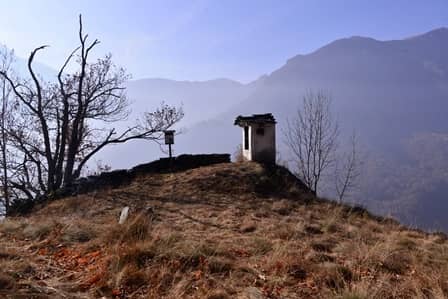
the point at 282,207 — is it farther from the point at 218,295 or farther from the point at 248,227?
the point at 218,295

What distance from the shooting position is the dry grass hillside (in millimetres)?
3490

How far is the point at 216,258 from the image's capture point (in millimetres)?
4285

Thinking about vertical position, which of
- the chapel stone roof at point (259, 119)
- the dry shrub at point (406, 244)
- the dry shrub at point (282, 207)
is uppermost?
the chapel stone roof at point (259, 119)

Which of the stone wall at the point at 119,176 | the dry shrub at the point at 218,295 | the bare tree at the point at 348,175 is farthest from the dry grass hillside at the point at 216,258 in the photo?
the bare tree at the point at 348,175

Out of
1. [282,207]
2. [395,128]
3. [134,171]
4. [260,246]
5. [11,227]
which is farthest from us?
[395,128]

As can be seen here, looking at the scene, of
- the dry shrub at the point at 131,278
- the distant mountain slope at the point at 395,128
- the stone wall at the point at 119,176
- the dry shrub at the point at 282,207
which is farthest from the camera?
the distant mountain slope at the point at 395,128

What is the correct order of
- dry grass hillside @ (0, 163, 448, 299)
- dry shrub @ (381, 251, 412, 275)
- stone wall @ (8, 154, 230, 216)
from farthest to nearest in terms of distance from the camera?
stone wall @ (8, 154, 230, 216) < dry shrub @ (381, 251, 412, 275) < dry grass hillside @ (0, 163, 448, 299)

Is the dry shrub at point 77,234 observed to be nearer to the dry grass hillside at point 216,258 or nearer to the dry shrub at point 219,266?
the dry grass hillside at point 216,258

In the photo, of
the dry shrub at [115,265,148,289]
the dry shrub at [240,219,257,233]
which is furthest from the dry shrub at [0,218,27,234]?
the dry shrub at [240,219,257,233]

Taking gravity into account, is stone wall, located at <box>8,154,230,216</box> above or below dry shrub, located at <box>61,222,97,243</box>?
above

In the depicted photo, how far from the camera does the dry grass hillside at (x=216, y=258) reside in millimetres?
3490

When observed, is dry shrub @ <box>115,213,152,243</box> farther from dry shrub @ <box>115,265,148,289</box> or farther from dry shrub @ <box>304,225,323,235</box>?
dry shrub @ <box>304,225,323,235</box>

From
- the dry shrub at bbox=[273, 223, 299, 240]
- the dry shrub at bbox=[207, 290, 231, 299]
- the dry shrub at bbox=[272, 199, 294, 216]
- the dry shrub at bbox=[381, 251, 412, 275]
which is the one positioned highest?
the dry shrub at bbox=[272, 199, 294, 216]

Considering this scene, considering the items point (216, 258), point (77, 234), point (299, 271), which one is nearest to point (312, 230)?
point (299, 271)
